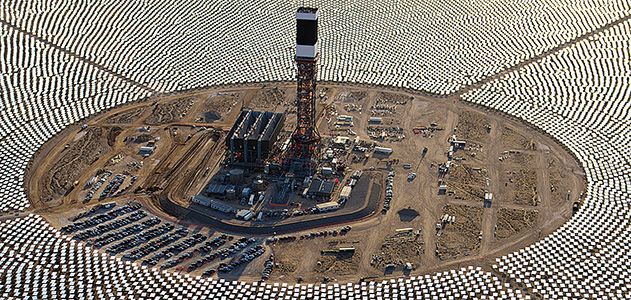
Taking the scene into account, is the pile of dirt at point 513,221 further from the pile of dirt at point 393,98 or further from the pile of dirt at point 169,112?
the pile of dirt at point 169,112

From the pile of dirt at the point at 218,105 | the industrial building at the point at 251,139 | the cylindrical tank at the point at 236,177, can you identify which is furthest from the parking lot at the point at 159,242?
the pile of dirt at the point at 218,105

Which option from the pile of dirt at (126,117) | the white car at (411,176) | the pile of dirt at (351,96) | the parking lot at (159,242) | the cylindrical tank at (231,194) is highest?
the pile of dirt at (351,96)

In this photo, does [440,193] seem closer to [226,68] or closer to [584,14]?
[226,68]

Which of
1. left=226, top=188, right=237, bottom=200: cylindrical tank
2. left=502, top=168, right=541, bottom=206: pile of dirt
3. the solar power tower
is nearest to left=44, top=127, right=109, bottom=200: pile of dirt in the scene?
left=226, top=188, right=237, bottom=200: cylindrical tank

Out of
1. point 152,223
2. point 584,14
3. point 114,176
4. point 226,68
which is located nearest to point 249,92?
point 226,68

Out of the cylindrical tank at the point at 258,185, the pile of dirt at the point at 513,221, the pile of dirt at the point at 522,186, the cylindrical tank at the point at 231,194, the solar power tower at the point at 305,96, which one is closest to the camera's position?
the pile of dirt at the point at 513,221

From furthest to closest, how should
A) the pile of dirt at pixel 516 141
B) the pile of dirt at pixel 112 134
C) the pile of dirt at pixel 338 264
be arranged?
the pile of dirt at pixel 112 134
the pile of dirt at pixel 516 141
the pile of dirt at pixel 338 264

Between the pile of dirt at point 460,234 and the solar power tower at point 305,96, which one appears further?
the solar power tower at point 305,96
